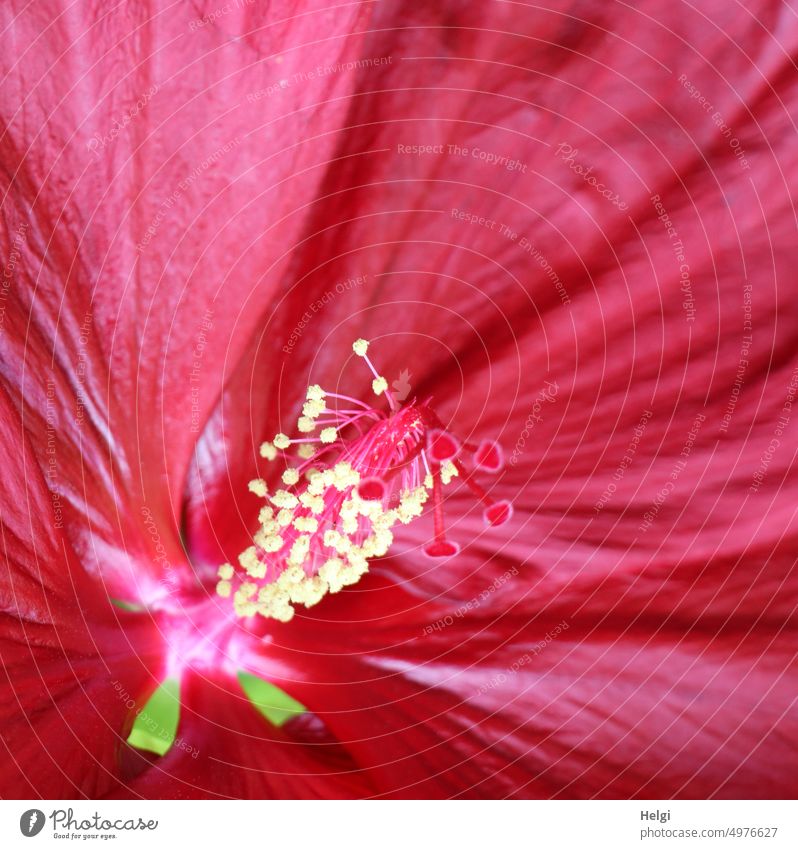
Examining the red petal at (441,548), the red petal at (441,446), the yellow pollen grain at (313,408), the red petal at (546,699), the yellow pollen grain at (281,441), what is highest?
the yellow pollen grain at (313,408)

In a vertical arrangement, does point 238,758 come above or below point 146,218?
below

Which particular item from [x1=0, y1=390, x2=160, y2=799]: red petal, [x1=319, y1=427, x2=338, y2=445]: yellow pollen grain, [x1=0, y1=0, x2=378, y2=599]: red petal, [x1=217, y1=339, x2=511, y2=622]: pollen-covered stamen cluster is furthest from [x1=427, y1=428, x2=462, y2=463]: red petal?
[x1=0, y1=390, x2=160, y2=799]: red petal

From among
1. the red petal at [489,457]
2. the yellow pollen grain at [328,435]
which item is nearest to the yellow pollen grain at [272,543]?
the yellow pollen grain at [328,435]

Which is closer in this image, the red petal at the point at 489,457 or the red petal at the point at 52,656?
the red petal at the point at 52,656

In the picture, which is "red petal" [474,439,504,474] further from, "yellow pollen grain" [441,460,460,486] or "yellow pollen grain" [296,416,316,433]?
"yellow pollen grain" [296,416,316,433]

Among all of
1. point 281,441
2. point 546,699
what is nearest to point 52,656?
point 281,441

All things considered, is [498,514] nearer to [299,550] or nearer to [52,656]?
[299,550]

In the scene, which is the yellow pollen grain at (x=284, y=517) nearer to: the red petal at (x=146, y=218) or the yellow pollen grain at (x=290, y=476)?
the yellow pollen grain at (x=290, y=476)
